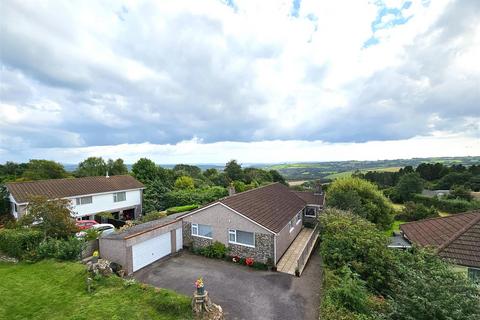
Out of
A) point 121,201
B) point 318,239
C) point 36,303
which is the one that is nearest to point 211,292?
point 36,303

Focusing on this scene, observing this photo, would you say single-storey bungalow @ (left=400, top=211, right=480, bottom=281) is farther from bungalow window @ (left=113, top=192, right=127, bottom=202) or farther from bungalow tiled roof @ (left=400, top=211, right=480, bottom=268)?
bungalow window @ (left=113, top=192, right=127, bottom=202)

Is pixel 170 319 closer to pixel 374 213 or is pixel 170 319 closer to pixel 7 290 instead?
Result: pixel 7 290

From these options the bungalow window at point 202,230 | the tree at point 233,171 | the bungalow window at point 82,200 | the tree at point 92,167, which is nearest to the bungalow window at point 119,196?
the bungalow window at point 82,200

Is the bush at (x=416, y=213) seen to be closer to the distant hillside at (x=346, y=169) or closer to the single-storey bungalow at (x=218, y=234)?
the single-storey bungalow at (x=218, y=234)

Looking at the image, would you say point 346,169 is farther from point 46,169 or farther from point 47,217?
point 47,217

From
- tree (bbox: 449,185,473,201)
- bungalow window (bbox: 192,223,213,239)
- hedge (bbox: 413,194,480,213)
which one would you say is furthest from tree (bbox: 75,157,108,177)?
tree (bbox: 449,185,473,201)

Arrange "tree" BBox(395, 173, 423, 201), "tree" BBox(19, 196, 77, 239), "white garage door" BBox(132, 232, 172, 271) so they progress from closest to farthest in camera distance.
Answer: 1. "white garage door" BBox(132, 232, 172, 271)
2. "tree" BBox(19, 196, 77, 239)
3. "tree" BBox(395, 173, 423, 201)
